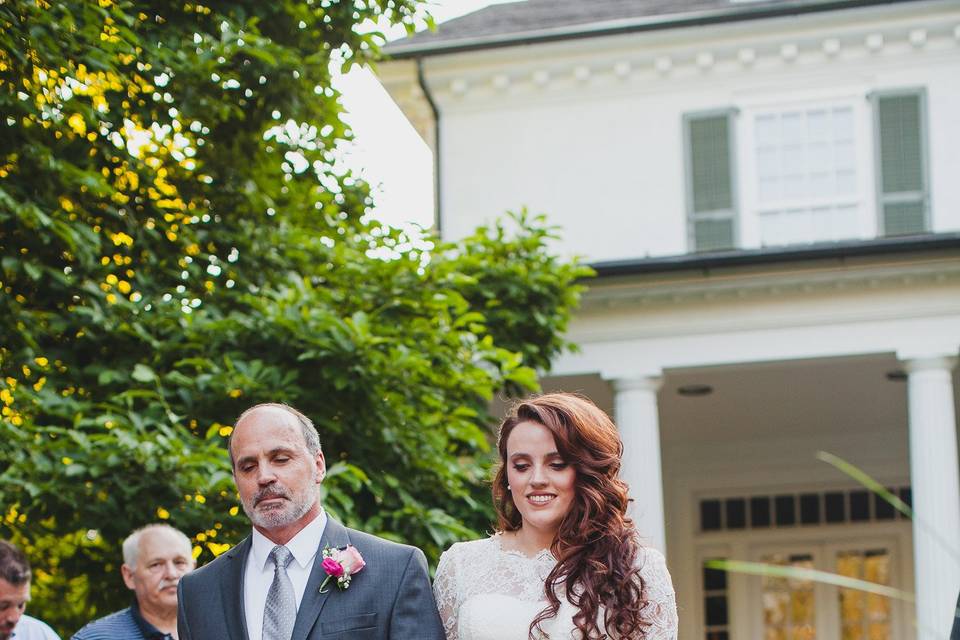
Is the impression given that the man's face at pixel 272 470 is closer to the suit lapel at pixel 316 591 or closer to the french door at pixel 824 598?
the suit lapel at pixel 316 591

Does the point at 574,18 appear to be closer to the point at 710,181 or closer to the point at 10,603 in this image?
the point at 710,181

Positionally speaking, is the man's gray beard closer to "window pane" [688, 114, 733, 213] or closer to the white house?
the white house

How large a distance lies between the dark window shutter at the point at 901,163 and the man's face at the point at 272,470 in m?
10.6

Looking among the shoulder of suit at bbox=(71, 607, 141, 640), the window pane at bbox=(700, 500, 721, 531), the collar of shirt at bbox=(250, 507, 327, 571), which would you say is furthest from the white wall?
the collar of shirt at bbox=(250, 507, 327, 571)

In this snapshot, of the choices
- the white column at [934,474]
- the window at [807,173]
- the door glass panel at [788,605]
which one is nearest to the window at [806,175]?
the window at [807,173]

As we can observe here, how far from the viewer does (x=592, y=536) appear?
381 cm

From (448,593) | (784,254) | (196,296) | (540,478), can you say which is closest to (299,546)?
(448,593)

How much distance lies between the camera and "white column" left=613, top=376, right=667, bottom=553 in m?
12.5

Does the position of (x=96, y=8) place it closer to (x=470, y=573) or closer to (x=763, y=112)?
(x=470, y=573)

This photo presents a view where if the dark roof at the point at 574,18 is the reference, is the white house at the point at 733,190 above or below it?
below

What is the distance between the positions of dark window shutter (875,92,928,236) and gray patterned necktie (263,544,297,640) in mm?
10578

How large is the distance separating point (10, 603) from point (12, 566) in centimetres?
15

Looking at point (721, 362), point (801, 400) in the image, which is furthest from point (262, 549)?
point (801, 400)

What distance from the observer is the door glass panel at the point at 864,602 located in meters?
16.3
